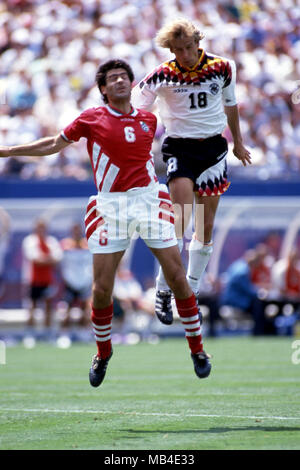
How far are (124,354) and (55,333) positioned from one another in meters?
4.05

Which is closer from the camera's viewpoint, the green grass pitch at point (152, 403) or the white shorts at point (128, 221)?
the green grass pitch at point (152, 403)

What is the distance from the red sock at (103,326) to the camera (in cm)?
790

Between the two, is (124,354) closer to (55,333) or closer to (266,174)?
(55,333)

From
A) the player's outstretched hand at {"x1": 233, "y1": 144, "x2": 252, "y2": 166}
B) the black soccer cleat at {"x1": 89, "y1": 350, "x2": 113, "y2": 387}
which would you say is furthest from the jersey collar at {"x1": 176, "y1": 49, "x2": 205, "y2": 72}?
the black soccer cleat at {"x1": 89, "y1": 350, "x2": 113, "y2": 387}

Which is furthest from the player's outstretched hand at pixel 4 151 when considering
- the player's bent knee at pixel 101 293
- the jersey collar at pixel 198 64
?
the jersey collar at pixel 198 64

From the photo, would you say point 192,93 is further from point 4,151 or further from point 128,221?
point 4,151

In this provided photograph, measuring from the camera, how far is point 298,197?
18.4 meters

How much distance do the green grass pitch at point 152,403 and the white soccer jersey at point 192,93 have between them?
244 cm

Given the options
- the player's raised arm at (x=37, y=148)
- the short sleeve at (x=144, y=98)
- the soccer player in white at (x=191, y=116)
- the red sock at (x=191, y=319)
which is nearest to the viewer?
the player's raised arm at (x=37, y=148)

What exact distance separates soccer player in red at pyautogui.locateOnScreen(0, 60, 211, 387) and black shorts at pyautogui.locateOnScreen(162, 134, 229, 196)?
82cm

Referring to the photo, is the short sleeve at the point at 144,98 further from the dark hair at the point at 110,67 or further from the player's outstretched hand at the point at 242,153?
the player's outstretched hand at the point at 242,153

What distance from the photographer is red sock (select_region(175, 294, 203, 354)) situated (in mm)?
7879

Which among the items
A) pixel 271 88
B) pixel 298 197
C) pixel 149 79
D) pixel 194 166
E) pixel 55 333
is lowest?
pixel 55 333

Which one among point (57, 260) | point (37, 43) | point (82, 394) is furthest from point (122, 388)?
point (37, 43)
